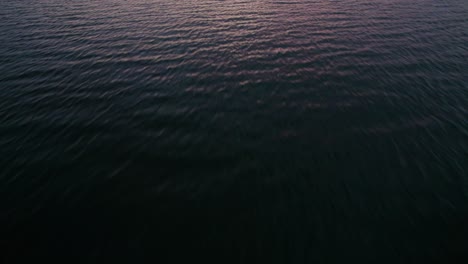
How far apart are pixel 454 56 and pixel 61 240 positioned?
30.7 meters

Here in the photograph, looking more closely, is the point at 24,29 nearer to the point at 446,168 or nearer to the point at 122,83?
the point at 122,83

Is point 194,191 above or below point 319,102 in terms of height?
below

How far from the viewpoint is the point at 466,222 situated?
8.55 metres

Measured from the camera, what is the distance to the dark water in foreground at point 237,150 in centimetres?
828

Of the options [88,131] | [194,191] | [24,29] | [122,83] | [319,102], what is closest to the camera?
[194,191]

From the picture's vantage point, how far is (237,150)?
38.6 ft

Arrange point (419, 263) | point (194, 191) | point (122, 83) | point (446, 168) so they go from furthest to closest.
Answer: point (122, 83), point (446, 168), point (194, 191), point (419, 263)

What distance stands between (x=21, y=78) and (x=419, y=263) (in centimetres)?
2748

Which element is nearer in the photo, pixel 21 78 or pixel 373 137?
pixel 373 137

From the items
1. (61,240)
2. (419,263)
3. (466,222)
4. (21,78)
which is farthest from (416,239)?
(21,78)

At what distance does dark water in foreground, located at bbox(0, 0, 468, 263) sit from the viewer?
828cm

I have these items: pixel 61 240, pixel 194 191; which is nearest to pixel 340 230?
pixel 194 191

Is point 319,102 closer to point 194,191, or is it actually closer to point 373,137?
point 373,137

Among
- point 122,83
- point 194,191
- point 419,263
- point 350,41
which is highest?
point 350,41
